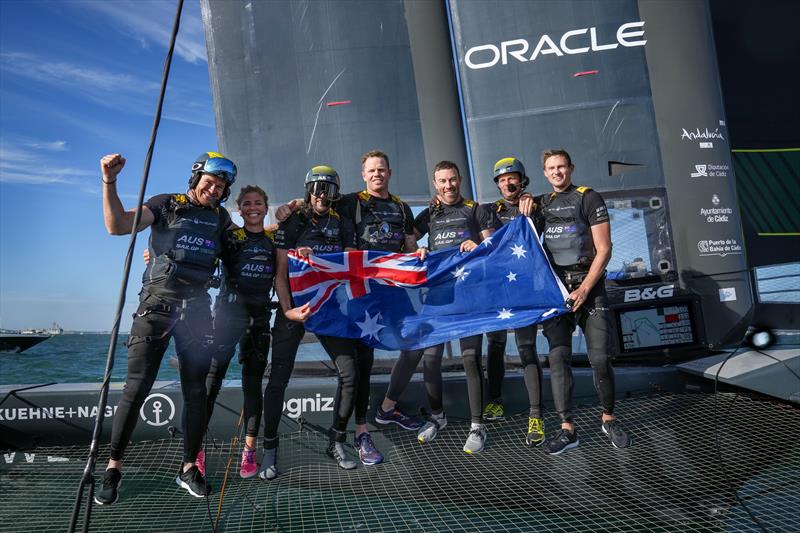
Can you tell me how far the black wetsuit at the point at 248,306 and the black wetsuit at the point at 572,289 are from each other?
1.84 meters

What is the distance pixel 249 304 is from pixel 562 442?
2114 mm

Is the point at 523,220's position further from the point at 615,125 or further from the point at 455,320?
the point at 615,125

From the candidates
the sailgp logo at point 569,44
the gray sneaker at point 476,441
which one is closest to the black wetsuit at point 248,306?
the gray sneaker at point 476,441

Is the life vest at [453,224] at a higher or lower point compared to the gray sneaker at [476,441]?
higher

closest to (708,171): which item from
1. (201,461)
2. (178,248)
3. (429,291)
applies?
(429,291)

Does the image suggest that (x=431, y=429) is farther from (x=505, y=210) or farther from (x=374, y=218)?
(x=505, y=210)

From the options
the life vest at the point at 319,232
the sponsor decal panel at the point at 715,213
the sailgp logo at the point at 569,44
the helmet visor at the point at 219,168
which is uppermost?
the sailgp logo at the point at 569,44

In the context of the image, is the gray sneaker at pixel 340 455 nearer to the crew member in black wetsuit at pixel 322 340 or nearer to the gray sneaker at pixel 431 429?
the crew member in black wetsuit at pixel 322 340

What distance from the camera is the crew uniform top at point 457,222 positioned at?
12.9 feet

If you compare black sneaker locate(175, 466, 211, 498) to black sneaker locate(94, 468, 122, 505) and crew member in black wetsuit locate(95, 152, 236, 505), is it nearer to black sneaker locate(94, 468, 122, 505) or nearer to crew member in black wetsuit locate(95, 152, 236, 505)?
crew member in black wetsuit locate(95, 152, 236, 505)

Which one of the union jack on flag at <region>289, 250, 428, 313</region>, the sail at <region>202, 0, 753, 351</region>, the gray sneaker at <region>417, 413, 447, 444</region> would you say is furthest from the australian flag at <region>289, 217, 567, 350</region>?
the sail at <region>202, 0, 753, 351</region>

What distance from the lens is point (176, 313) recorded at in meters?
2.97

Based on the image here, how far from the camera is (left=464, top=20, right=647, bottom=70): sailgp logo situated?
19.4ft

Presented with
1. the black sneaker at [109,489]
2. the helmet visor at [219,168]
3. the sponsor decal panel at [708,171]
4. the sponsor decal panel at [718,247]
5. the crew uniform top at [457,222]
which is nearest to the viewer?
the black sneaker at [109,489]
